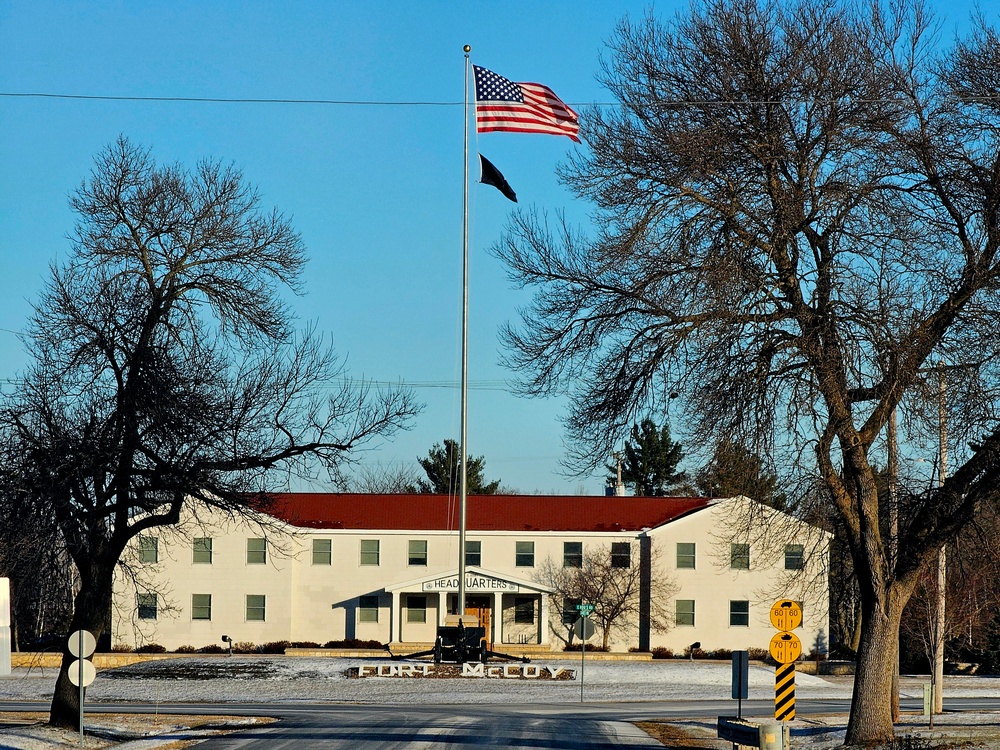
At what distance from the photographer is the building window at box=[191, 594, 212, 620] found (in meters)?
54.7

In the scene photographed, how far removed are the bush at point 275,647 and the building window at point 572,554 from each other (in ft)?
44.2

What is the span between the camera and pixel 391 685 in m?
39.4

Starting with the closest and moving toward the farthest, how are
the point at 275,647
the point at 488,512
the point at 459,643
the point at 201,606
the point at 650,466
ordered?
the point at 459,643 < the point at 275,647 < the point at 201,606 < the point at 488,512 < the point at 650,466

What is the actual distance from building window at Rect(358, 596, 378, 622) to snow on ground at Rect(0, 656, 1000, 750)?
316 inches

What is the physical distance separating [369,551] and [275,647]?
20.3 ft

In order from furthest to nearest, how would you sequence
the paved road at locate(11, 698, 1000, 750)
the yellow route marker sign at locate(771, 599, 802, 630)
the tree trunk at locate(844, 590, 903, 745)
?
the paved road at locate(11, 698, 1000, 750)
the tree trunk at locate(844, 590, 903, 745)
the yellow route marker sign at locate(771, 599, 802, 630)

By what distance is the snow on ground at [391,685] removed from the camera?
3816 centimetres

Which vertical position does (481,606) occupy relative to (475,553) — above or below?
below

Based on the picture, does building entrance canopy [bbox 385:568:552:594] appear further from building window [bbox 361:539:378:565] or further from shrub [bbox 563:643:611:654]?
shrub [bbox 563:643:611:654]

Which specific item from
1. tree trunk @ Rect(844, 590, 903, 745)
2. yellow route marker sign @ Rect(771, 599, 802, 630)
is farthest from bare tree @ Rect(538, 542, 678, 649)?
yellow route marker sign @ Rect(771, 599, 802, 630)

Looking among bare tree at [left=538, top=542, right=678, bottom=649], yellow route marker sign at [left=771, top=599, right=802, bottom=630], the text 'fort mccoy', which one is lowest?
the text 'fort mccoy'

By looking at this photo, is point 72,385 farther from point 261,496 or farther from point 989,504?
point 989,504

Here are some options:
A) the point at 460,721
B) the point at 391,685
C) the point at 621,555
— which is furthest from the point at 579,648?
the point at 460,721

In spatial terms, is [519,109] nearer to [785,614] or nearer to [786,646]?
[785,614]
